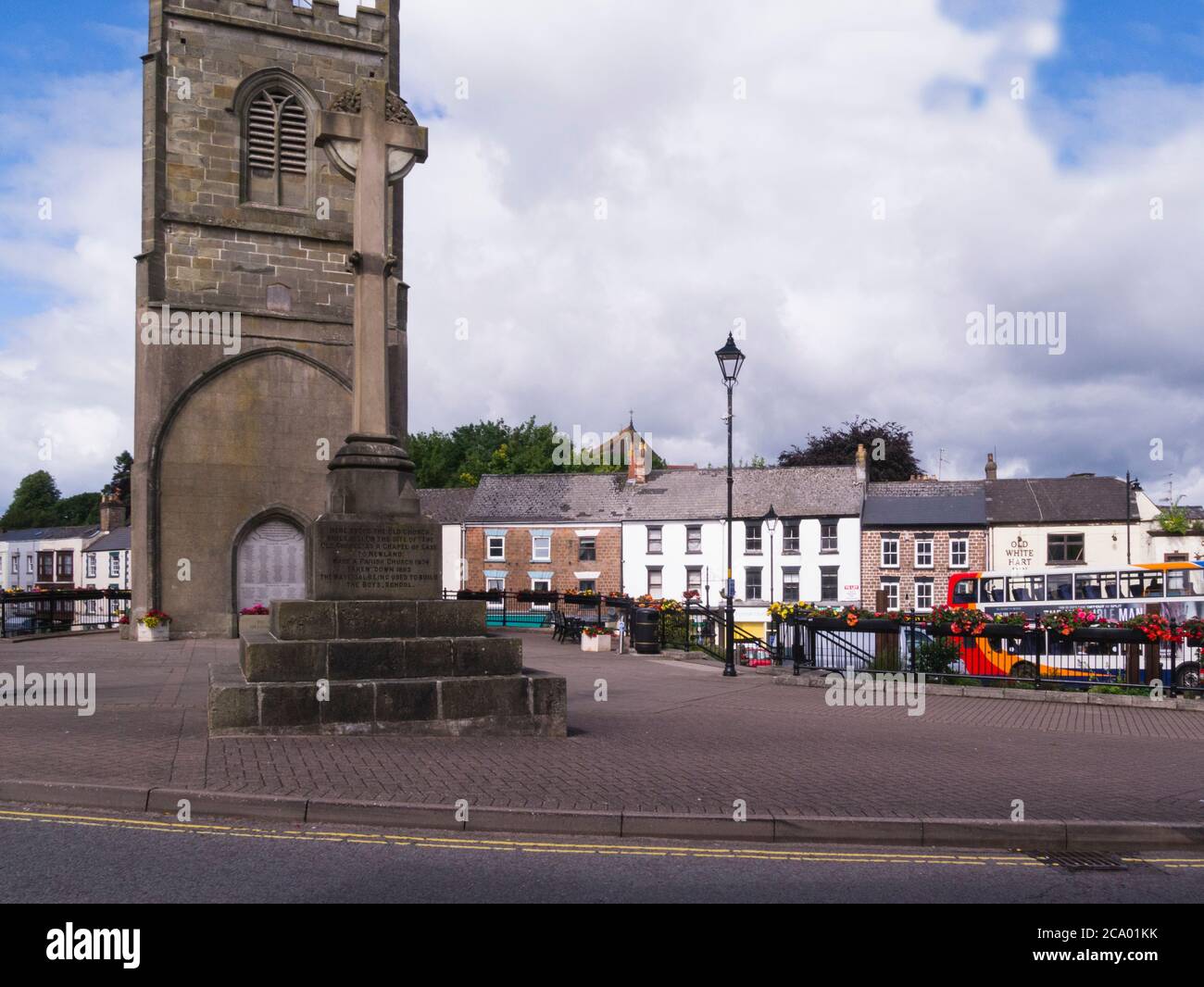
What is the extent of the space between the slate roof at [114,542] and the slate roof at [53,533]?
337cm

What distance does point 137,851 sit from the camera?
6473mm

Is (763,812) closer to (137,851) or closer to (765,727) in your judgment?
(137,851)

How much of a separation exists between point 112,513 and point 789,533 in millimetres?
A: 50352

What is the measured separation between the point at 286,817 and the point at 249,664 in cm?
286

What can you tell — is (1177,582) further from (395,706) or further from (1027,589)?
(395,706)

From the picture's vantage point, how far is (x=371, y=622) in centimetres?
1041

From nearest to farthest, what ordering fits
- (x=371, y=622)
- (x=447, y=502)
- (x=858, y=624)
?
(x=371, y=622), (x=858, y=624), (x=447, y=502)

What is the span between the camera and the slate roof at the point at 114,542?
2756 inches

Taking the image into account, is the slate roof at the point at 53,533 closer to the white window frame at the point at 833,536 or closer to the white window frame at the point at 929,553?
the white window frame at the point at 833,536

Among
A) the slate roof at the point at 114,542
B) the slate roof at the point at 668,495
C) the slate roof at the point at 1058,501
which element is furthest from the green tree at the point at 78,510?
the slate roof at the point at 1058,501

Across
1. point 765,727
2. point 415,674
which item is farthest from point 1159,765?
point 415,674

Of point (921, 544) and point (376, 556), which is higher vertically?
point (376, 556)

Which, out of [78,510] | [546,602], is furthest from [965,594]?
[78,510]

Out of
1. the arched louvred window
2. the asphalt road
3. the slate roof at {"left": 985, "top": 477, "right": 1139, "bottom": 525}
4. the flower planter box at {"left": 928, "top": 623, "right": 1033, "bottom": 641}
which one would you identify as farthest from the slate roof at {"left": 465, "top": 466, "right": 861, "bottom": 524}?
the asphalt road
